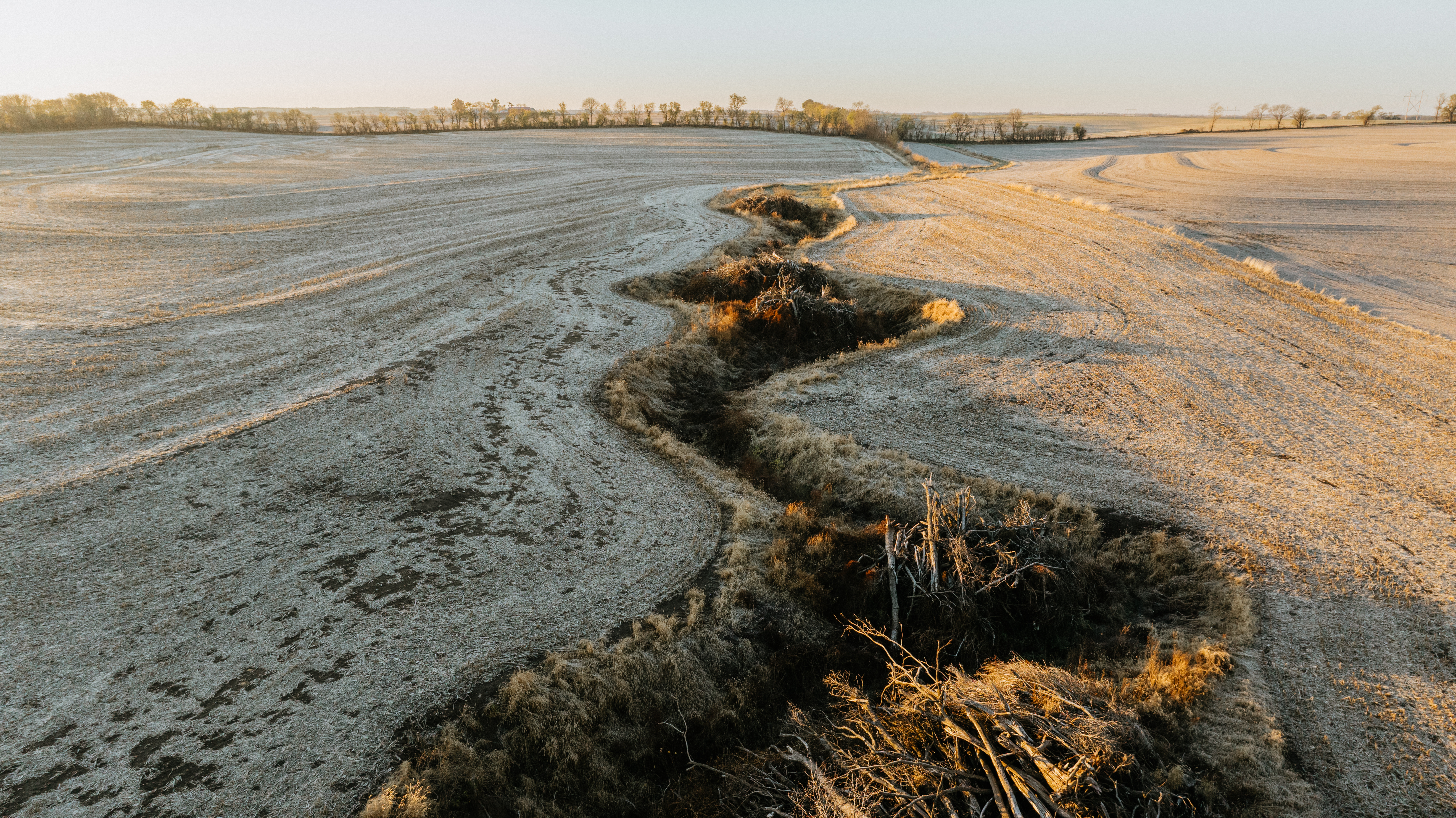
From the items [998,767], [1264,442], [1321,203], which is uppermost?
[1321,203]

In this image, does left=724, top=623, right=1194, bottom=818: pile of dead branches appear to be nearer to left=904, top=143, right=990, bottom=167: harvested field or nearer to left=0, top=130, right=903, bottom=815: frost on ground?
left=0, top=130, right=903, bottom=815: frost on ground

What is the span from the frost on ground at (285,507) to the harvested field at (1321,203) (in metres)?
17.0

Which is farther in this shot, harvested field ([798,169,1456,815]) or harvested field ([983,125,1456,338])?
Result: harvested field ([983,125,1456,338])

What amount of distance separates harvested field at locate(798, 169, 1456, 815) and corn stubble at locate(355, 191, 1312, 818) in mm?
527

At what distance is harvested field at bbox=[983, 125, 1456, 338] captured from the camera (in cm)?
1608

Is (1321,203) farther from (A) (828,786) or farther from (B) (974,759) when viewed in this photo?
(A) (828,786)

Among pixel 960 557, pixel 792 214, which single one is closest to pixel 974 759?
pixel 960 557

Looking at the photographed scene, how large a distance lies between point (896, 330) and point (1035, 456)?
6.55 m

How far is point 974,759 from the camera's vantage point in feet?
14.0

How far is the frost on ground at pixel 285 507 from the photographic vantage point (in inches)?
184

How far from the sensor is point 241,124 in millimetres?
64750

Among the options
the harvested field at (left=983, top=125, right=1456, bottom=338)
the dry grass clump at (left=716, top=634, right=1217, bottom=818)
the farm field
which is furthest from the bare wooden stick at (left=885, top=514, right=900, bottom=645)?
the farm field

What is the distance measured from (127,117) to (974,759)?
8834 cm

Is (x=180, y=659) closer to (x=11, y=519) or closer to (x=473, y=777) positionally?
(x=473, y=777)
